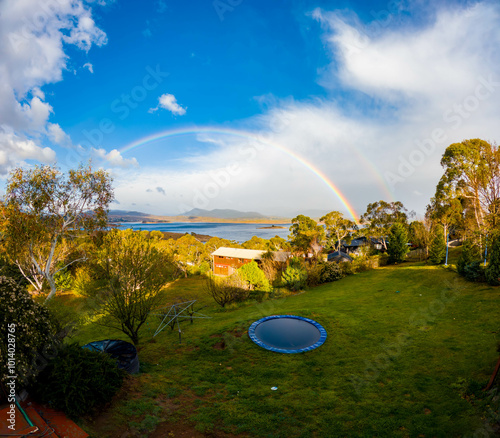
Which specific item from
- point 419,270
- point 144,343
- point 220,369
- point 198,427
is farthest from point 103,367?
point 419,270

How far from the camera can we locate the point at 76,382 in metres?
4.57

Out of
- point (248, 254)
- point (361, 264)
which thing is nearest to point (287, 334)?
point (361, 264)

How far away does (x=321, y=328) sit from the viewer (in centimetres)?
1079

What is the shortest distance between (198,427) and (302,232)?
3381 centimetres

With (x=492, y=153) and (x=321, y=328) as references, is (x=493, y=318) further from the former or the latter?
(x=492, y=153)

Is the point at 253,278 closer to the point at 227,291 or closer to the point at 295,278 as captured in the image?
the point at 227,291

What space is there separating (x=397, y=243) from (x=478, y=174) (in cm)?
1234

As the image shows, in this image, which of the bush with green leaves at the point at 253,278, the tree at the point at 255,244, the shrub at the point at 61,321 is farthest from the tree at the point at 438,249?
the tree at the point at 255,244

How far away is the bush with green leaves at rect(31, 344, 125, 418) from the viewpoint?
4375mm

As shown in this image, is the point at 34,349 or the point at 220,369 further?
the point at 220,369

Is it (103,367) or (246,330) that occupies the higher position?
(103,367)

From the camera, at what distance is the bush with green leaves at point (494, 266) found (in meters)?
13.7

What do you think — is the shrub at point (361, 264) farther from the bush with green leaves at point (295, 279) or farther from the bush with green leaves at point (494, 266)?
the bush with green leaves at point (494, 266)

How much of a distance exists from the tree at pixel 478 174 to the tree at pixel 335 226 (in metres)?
21.1
